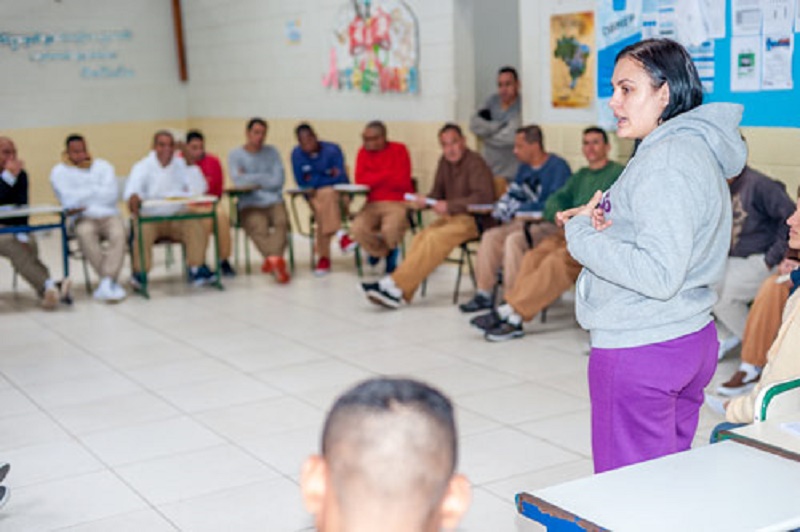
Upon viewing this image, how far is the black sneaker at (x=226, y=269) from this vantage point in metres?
8.55

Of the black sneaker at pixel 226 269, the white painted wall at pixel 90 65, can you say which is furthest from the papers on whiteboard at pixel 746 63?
the white painted wall at pixel 90 65

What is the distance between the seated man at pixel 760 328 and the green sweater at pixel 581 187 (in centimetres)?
135

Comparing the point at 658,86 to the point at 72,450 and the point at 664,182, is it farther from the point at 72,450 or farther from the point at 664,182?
the point at 72,450

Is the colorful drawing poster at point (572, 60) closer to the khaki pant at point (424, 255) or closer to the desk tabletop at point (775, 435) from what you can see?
the khaki pant at point (424, 255)

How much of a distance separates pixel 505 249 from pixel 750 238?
5.33ft

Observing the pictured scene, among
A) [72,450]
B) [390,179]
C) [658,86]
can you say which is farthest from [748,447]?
[390,179]

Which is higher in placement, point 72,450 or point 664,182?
point 664,182

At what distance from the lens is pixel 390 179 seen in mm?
8062

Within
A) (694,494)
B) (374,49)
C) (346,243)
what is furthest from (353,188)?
(694,494)

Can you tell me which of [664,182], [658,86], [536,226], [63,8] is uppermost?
[63,8]

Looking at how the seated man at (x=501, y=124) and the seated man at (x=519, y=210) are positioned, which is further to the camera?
the seated man at (x=501, y=124)

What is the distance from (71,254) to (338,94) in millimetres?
2821

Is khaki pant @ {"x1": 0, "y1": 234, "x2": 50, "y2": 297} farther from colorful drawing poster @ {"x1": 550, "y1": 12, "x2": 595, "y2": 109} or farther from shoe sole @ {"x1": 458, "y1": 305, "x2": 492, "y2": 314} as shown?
colorful drawing poster @ {"x1": 550, "y1": 12, "x2": 595, "y2": 109}

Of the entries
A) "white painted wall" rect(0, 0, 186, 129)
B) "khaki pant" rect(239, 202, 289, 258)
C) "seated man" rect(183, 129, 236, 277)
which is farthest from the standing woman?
"white painted wall" rect(0, 0, 186, 129)
